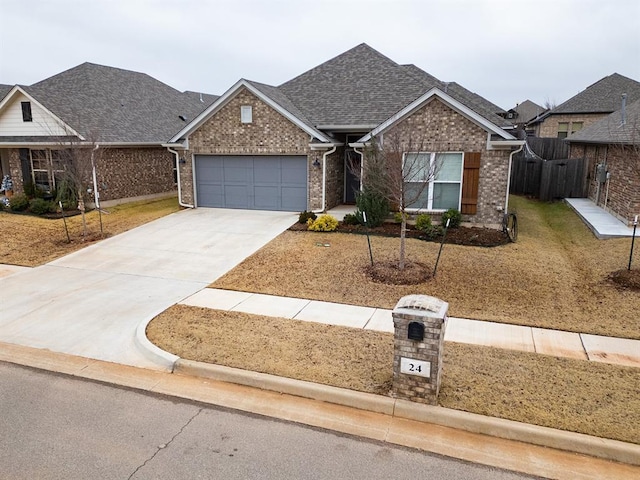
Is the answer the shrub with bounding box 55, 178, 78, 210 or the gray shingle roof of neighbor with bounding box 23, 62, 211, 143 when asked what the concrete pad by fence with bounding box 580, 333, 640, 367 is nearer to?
the gray shingle roof of neighbor with bounding box 23, 62, 211, 143

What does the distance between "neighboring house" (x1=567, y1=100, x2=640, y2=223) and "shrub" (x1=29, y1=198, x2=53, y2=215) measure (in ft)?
65.6

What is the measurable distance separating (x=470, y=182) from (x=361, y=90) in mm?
7639

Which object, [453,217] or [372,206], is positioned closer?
[453,217]

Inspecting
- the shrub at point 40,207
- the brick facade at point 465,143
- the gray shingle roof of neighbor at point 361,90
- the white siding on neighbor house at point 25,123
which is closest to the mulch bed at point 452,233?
the brick facade at point 465,143

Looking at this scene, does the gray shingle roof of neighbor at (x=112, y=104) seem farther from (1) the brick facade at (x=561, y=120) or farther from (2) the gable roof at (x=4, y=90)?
(1) the brick facade at (x=561, y=120)

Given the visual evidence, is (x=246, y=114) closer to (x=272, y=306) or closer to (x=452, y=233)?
(x=452, y=233)

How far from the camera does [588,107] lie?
136 ft

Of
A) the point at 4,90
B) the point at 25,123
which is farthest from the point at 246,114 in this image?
the point at 4,90

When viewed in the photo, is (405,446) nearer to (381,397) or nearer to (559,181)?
(381,397)

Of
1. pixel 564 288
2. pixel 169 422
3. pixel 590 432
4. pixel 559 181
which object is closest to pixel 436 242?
pixel 564 288

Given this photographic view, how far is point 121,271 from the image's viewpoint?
12.1 metres

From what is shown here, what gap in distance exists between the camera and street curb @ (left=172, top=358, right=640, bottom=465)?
5.00 meters

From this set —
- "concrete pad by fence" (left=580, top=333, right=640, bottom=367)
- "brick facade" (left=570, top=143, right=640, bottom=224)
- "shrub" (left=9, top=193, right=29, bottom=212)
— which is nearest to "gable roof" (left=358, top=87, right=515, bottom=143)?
"brick facade" (left=570, top=143, right=640, bottom=224)

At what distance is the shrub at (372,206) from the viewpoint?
15.5 m
